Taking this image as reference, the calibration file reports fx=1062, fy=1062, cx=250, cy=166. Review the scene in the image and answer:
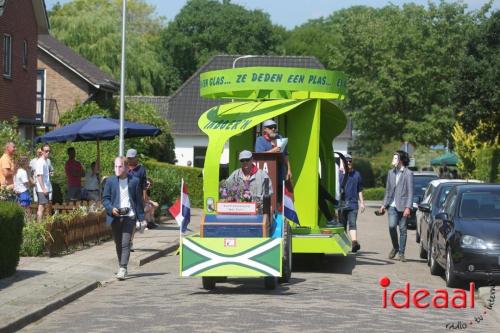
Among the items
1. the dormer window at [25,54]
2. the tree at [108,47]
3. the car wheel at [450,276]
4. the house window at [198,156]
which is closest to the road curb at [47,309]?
the car wheel at [450,276]

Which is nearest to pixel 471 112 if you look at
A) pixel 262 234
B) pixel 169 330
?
pixel 262 234

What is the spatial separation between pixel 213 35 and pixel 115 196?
7391cm

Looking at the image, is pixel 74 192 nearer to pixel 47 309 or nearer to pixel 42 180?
pixel 42 180

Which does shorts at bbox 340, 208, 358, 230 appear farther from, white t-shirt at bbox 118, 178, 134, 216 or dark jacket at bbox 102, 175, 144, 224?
white t-shirt at bbox 118, 178, 134, 216

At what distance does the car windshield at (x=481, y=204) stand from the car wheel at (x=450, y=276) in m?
0.91

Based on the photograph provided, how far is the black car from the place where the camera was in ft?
48.9

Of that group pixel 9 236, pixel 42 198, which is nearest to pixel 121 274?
pixel 9 236

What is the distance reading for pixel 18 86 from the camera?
35438 millimetres

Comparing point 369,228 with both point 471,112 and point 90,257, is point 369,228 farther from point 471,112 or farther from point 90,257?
point 90,257

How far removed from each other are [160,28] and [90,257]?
8287cm

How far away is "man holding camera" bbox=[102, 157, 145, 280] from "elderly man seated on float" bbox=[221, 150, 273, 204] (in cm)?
199

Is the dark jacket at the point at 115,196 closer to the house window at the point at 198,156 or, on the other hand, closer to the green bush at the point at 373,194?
the green bush at the point at 373,194

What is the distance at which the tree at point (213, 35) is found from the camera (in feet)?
292

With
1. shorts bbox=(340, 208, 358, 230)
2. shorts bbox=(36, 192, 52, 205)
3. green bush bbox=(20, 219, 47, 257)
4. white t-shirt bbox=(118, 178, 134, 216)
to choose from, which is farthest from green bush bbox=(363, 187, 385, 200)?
white t-shirt bbox=(118, 178, 134, 216)
